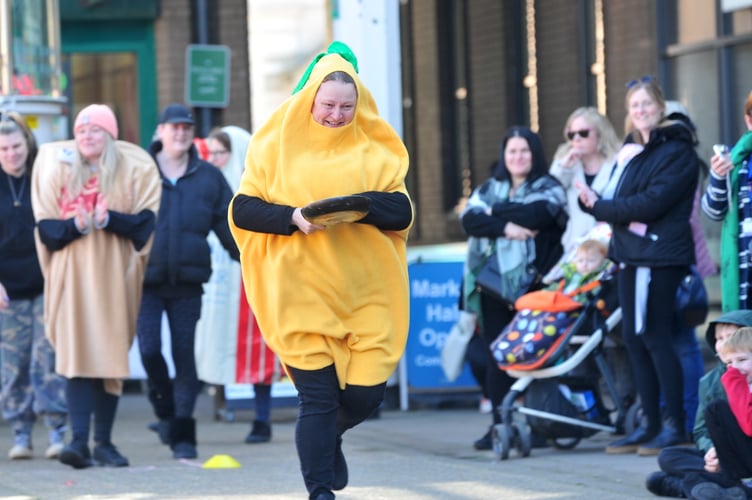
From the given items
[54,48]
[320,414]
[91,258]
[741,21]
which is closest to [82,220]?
[91,258]

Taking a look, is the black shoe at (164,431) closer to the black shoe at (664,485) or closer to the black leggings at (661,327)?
the black leggings at (661,327)

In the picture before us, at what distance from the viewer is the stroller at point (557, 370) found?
890cm

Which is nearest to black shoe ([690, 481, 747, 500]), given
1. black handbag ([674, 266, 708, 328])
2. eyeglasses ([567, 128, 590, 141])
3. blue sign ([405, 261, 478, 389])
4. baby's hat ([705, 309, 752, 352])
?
baby's hat ([705, 309, 752, 352])

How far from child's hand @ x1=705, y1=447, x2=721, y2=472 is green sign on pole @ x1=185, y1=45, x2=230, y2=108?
8.10 meters

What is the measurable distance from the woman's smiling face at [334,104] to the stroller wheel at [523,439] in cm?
301

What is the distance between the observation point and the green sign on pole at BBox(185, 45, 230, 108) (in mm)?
14391

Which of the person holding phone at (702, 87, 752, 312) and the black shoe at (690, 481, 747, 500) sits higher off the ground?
the person holding phone at (702, 87, 752, 312)

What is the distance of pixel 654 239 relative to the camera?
8688 millimetres

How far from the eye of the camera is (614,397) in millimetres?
9289

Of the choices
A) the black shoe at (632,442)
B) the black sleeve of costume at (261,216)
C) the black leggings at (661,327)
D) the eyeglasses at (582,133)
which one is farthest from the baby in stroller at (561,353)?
the black sleeve of costume at (261,216)

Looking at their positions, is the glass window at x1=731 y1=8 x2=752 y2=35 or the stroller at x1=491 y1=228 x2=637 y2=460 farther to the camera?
the glass window at x1=731 y1=8 x2=752 y2=35

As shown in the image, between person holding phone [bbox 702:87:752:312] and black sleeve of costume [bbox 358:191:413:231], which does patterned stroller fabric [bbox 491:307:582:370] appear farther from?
A: black sleeve of costume [bbox 358:191:413:231]

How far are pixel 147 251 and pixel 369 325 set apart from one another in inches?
106

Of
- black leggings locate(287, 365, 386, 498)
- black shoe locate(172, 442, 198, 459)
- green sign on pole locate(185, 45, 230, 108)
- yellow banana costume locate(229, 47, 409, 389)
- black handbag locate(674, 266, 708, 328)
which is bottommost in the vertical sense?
black shoe locate(172, 442, 198, 459)
